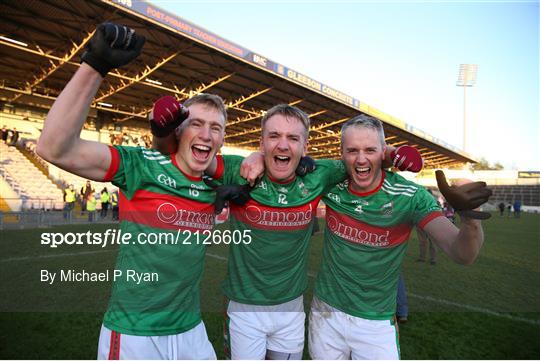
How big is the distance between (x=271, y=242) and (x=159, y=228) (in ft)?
2.88

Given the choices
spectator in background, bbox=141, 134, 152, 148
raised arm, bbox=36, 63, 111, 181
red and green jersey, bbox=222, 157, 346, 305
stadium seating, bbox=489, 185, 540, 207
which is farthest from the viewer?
stadium seating, bbox=489, 185, 540, 207

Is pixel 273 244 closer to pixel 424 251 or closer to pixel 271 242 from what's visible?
pixel 271 242

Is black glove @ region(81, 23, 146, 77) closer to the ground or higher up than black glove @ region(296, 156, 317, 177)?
higher up

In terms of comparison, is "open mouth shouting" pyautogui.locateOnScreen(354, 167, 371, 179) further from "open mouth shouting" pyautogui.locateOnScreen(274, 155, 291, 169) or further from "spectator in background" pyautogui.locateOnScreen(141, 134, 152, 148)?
"spectator in background" pyautogui.locateOnScreen(141, 134, 152, 148)

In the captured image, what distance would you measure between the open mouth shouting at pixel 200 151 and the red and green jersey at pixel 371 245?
1.24 meters

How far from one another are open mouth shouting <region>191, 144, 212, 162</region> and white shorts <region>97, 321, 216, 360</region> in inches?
43.8

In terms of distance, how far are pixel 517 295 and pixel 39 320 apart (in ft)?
25.9

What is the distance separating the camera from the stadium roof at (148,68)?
14.8m

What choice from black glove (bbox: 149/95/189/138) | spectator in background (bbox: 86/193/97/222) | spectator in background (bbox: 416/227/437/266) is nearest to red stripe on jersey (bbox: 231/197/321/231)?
black glove (bbox: 149/95/189/138)

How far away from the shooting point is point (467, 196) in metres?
2.10

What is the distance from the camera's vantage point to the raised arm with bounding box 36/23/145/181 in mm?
1546

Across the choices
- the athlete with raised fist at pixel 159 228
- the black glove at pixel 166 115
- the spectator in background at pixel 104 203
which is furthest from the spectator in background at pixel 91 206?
the black glove at pixel 166 115

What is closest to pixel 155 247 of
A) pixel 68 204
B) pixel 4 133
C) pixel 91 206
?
pixel 91 206

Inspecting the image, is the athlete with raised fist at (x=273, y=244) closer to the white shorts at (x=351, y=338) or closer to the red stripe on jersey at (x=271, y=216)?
the red stripe on jersey at (x=271, y=216)
